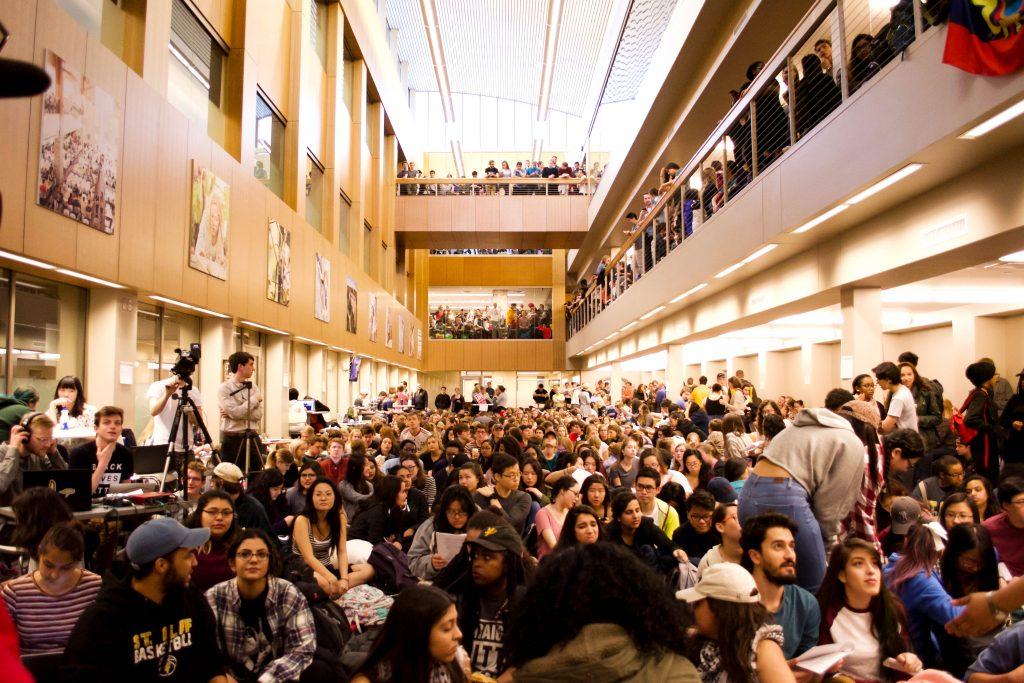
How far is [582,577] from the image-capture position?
2.01 meters

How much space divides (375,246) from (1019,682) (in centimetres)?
2477

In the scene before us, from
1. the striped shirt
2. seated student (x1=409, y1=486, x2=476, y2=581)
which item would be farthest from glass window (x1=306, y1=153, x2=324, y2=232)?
the striped shirt

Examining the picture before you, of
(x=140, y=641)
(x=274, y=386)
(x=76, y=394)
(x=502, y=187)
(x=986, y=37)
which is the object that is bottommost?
(x=140, y=641)

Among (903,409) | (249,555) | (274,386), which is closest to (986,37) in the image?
(903,409)

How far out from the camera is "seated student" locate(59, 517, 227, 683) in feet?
10.9

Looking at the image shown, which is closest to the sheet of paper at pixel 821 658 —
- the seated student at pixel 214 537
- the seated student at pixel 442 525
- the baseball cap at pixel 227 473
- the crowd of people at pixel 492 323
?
the seated student at pixel 442 525

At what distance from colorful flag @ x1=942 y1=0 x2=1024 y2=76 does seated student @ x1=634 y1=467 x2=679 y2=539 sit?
3550mm

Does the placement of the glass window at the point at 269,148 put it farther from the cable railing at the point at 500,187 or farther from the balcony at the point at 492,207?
the cable railing at the point at 500,187

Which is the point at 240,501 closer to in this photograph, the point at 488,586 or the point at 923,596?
the point at 488,586

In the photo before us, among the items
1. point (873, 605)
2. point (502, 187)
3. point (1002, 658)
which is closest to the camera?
point (1002, 658)

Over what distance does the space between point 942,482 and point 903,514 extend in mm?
2122

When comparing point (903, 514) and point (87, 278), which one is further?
point (87, 278)

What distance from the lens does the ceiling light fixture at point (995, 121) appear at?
5.11m

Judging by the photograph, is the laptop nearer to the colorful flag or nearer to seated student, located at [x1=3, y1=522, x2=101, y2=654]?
seated student, located at [x1=3, y1=522, x2=101, y2=654]
